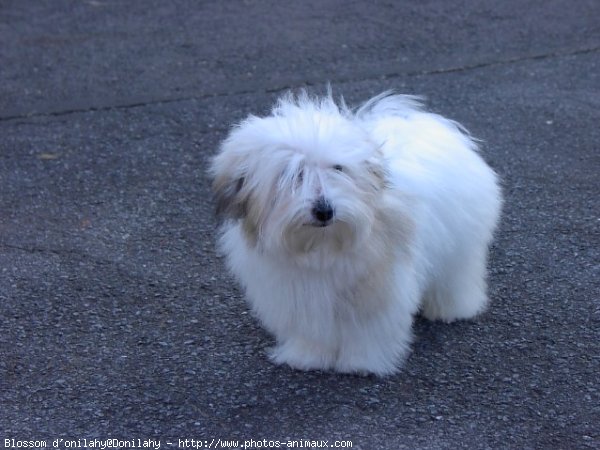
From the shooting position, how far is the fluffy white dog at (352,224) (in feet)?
10.9

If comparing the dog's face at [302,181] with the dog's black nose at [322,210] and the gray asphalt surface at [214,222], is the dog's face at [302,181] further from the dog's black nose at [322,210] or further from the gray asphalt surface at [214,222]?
the gray asphalt surface at [214,222]

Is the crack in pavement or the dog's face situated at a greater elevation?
the dog's face

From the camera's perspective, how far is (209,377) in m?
3.87

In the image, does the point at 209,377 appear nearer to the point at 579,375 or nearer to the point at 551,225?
the point at 579,375

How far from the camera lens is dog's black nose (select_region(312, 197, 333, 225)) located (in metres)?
3.22

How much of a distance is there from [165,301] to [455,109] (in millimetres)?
3222

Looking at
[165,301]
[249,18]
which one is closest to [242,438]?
[165,301]

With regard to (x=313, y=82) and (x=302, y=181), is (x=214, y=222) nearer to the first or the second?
(x=302, y=181)

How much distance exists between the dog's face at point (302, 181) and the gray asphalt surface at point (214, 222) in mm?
756

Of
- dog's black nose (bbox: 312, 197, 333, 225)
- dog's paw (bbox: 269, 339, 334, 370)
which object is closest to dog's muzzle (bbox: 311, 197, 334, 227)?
dog's black nose (bbox: 312, 197, 333, 225)

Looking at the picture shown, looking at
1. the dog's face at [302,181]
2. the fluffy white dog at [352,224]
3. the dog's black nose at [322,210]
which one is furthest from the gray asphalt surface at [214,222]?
the dog's black nose at [322,210]

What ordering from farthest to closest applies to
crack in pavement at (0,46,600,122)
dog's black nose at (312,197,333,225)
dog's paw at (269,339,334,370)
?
crack in pavement at (0,46,600,122)
dog's paw at (269,339,334,370)
dog's black nose at (312,197,333,225)

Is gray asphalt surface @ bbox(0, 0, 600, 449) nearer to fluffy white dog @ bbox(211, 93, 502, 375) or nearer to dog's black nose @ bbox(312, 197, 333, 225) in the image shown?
fluffy white dog @ bbox(211, 93, 502, 375)

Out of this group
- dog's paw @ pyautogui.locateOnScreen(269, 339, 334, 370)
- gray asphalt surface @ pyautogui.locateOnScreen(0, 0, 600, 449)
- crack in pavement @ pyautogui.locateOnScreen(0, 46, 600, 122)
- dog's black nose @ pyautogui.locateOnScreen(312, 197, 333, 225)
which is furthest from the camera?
crack in pavement @ pyautogui.locateOnScreen(0, 46, 600, 122)
